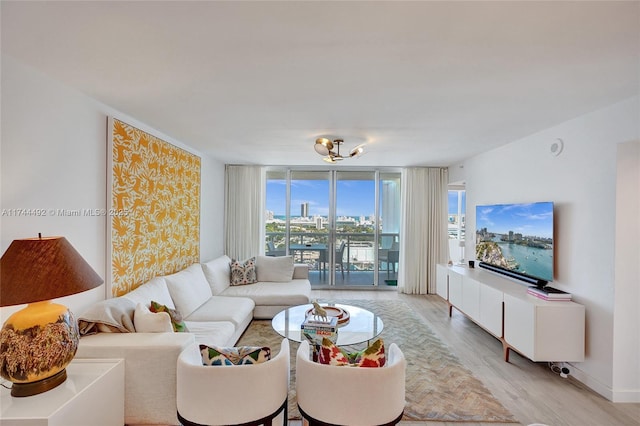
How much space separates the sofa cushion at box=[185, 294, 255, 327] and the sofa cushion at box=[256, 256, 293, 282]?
0.81 meters

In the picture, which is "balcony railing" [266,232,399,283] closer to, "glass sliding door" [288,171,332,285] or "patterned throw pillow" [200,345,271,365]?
"glass sliding door" [288,171,332,285]

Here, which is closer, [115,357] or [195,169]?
[115,357]

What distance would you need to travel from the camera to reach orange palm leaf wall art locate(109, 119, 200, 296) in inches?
105

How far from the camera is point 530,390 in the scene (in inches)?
101

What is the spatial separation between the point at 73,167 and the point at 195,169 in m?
2.06

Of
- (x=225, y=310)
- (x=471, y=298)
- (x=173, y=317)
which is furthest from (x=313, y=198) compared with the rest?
(x=173, y=317)

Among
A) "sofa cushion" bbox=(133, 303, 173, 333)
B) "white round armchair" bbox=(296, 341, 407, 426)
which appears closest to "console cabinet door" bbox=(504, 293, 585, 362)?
"white round armchair" bbox=(296, 341, 407, 426)

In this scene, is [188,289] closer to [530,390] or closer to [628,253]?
[530,390]

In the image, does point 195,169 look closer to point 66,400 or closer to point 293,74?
point 293,74

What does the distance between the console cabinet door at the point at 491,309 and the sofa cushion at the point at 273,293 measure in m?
2.13

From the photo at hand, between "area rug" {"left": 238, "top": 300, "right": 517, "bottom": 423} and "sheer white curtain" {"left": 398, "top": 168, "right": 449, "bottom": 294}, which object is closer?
"area rug" {"left": 238, "top": 300, "right": 517, "bottom": 423}

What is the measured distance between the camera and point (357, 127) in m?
3.08

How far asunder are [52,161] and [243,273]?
9.49ft

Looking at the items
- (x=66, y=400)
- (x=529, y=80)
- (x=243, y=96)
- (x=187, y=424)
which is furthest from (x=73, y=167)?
(x=529, y=80)
